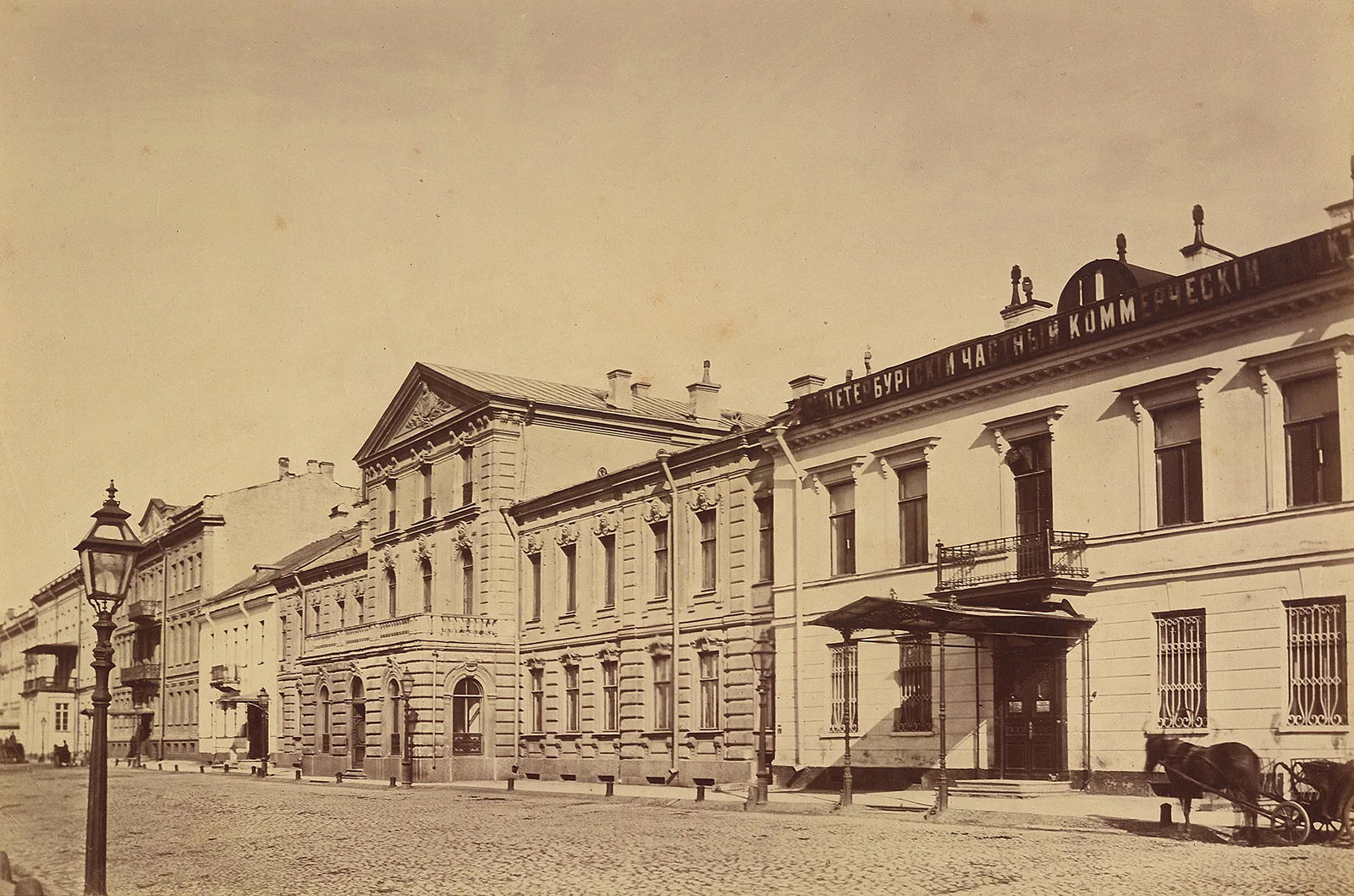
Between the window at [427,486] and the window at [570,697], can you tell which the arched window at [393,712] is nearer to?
the window at [570,697]

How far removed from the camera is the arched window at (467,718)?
130 ft

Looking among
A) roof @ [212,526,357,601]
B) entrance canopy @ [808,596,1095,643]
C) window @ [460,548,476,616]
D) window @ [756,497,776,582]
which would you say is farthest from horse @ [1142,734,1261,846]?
roof @ [212,526,357,601]

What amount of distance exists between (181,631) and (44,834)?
5043 centimetres

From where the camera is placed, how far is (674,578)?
33656 mm

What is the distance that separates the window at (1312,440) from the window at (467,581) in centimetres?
2783

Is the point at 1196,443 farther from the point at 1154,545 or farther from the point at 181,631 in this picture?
the point at 181,631

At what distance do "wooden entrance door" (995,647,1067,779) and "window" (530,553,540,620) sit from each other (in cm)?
Answer: 1998

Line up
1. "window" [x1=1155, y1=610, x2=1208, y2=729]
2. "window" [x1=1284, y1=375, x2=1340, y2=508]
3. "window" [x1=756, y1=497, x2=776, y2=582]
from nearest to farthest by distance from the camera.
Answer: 1. "window" [x1=1284, y1=375, x2=1340, y2=508]
2. "window" [x1=1155, y1=610, x2=1208, y2=729]
3. "window" [x1=756, y1=497, x2=776, y2=582]

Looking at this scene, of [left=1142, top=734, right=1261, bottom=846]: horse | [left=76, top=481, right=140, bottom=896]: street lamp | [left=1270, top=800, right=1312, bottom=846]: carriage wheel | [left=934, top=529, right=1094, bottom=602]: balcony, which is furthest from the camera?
[left=934, top=529, right=1094, bottom=602]: balcony

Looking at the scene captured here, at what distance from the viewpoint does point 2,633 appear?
7200 centimetres

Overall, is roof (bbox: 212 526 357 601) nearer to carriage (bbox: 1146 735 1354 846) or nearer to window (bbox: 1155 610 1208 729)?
window (bbox: 1155 610 1208 729)

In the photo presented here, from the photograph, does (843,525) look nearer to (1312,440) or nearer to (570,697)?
(1312,440)

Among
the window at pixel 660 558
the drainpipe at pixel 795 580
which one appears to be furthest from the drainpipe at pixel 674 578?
the drainpipe at pixel 795 580

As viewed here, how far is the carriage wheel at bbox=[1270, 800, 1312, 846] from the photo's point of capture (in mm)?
14609
